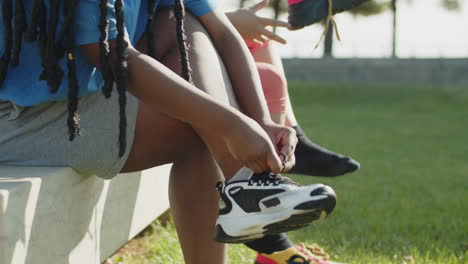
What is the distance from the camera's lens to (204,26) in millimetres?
1885

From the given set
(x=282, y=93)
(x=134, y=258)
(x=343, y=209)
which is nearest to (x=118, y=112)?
(x=282, y=93)

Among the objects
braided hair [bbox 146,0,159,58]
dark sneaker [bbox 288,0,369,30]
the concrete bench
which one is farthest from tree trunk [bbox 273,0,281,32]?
braided hair [bbox 146,0,159,58]

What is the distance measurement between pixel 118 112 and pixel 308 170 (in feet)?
3.22

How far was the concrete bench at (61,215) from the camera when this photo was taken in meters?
1.42

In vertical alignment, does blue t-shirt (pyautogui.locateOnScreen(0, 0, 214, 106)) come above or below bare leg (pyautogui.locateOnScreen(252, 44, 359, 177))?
above

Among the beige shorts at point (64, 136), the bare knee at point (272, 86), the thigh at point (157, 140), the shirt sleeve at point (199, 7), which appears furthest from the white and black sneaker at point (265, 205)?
the bare knee at point (272, 86)

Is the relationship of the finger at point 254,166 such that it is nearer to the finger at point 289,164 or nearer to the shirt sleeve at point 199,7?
the finger at point 289,164

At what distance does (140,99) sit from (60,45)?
219 mm

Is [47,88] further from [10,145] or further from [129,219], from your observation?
[129,219]

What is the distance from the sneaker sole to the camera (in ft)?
4.88

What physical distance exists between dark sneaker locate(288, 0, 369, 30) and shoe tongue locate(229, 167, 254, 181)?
1.18 m

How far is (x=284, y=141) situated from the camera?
1669mm

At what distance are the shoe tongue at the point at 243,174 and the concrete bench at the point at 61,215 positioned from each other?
41 centimetres

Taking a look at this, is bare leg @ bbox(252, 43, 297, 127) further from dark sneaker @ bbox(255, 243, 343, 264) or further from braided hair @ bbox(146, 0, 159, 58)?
braided hair @ bbox(146, 0, 159, 58)
